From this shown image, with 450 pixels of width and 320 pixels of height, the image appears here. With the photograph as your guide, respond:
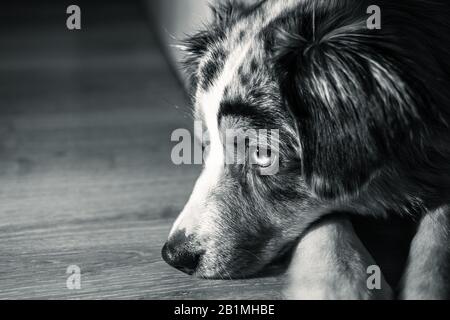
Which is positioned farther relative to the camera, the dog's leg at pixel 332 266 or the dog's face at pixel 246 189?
the dog's face at pixel 246 189

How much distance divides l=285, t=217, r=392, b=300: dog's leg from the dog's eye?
0.67 ft

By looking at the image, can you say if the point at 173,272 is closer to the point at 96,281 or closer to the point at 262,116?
the point at 96,281

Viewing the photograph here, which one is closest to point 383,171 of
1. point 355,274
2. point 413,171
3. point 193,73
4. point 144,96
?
point 413,171

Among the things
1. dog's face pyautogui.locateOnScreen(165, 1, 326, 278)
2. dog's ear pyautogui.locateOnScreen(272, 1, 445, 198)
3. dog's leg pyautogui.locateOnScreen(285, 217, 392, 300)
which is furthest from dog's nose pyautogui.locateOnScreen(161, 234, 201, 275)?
dog's ear pyautogui.locateOnScreen(272, 1, 445, 198)

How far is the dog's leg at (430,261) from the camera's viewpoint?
1.32 metres

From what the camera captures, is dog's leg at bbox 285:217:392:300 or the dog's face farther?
the dog's face

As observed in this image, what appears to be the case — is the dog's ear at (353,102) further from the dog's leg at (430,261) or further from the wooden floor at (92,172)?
the wooden floor at (92,172)

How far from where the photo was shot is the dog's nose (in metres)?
1.54

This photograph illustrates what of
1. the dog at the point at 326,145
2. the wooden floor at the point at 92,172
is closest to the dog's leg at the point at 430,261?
the dog at the point at 326,145

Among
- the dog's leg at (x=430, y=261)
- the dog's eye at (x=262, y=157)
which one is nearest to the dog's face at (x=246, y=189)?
the dog's eye at (x=262, y=157)

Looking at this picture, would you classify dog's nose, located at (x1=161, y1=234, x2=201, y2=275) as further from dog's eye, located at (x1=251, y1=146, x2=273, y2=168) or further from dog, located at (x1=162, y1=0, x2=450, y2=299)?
dog's eye, located at (x1=251, y1=146, x2=273, y2=168)

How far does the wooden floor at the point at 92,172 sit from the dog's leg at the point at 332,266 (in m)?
0.10

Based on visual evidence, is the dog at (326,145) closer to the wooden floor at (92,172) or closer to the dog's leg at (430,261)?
the dog's leg at (430,261)

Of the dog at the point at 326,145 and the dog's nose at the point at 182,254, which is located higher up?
the dog at the point at 326,145
